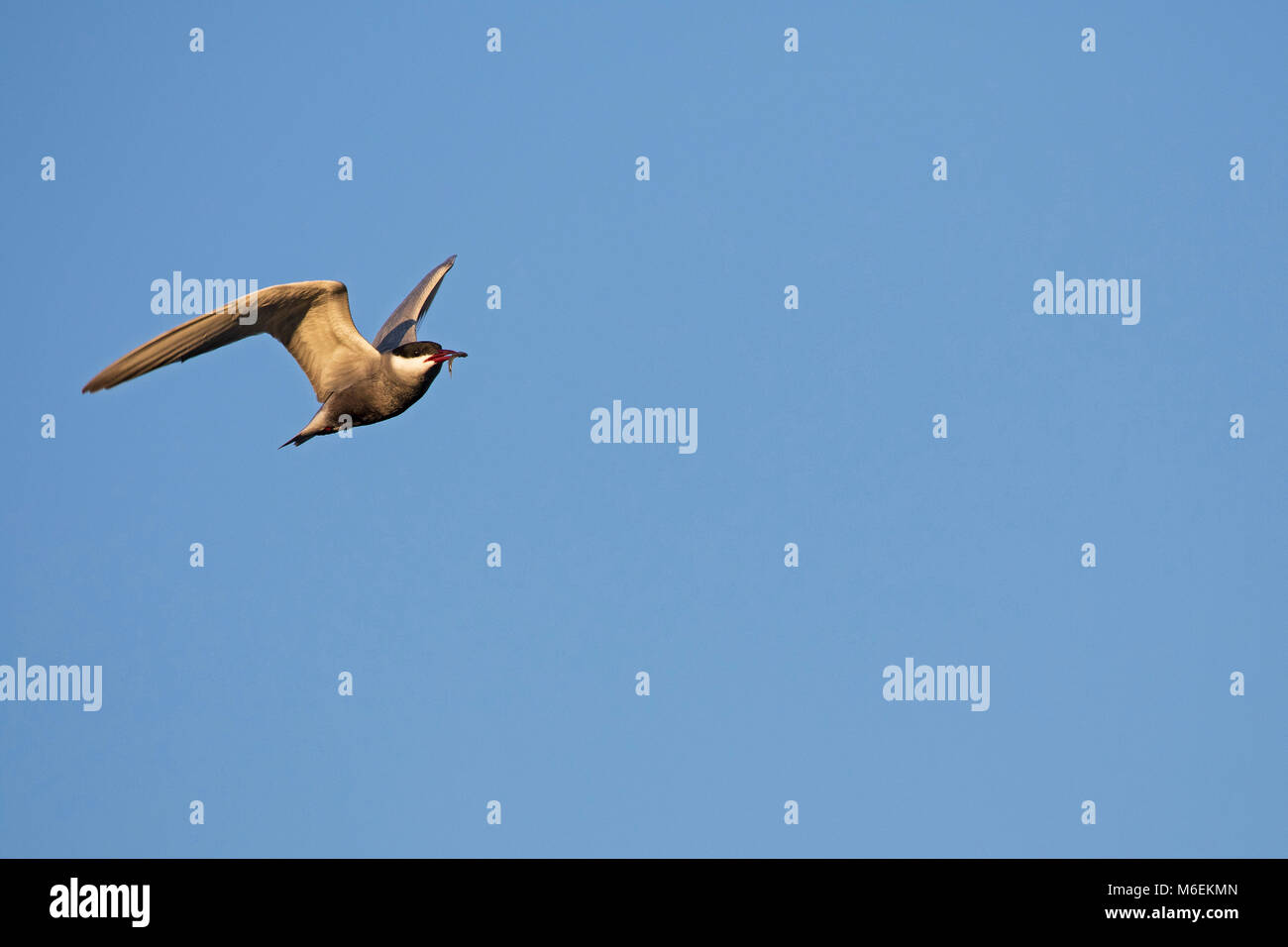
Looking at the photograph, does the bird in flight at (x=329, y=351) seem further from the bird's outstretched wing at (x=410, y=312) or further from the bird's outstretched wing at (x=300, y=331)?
the bird's outstretched wing at (x=410, y=312)

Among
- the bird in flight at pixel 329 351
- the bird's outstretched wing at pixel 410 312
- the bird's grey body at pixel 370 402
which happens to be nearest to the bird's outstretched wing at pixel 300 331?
the bird in flight at pixel 329 351

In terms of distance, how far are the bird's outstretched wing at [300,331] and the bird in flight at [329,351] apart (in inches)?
0.5

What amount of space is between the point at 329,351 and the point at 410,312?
12.8ft

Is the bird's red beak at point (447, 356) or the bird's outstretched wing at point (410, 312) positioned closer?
the bird's red beak at point (447, 356)

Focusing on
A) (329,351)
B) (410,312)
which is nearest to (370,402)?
(329,351)

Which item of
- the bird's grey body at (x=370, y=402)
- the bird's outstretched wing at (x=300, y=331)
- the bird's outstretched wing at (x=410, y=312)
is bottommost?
the bird's grey body at (x=370, y=402)

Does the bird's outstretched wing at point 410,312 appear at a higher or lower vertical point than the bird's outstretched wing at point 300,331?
higher

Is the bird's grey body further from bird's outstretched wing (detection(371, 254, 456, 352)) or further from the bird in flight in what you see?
bird's outstretched wing (detection(371, 254, 456, 352))

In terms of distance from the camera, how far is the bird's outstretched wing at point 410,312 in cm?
2066

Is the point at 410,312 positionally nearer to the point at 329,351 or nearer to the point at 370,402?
the point at 329,351

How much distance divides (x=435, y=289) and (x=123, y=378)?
801 centimetres

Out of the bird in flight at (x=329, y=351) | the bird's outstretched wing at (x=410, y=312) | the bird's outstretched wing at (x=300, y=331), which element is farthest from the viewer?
the bird's outstretched wing at (x=410, y=312)

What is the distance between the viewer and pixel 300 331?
1827cm
